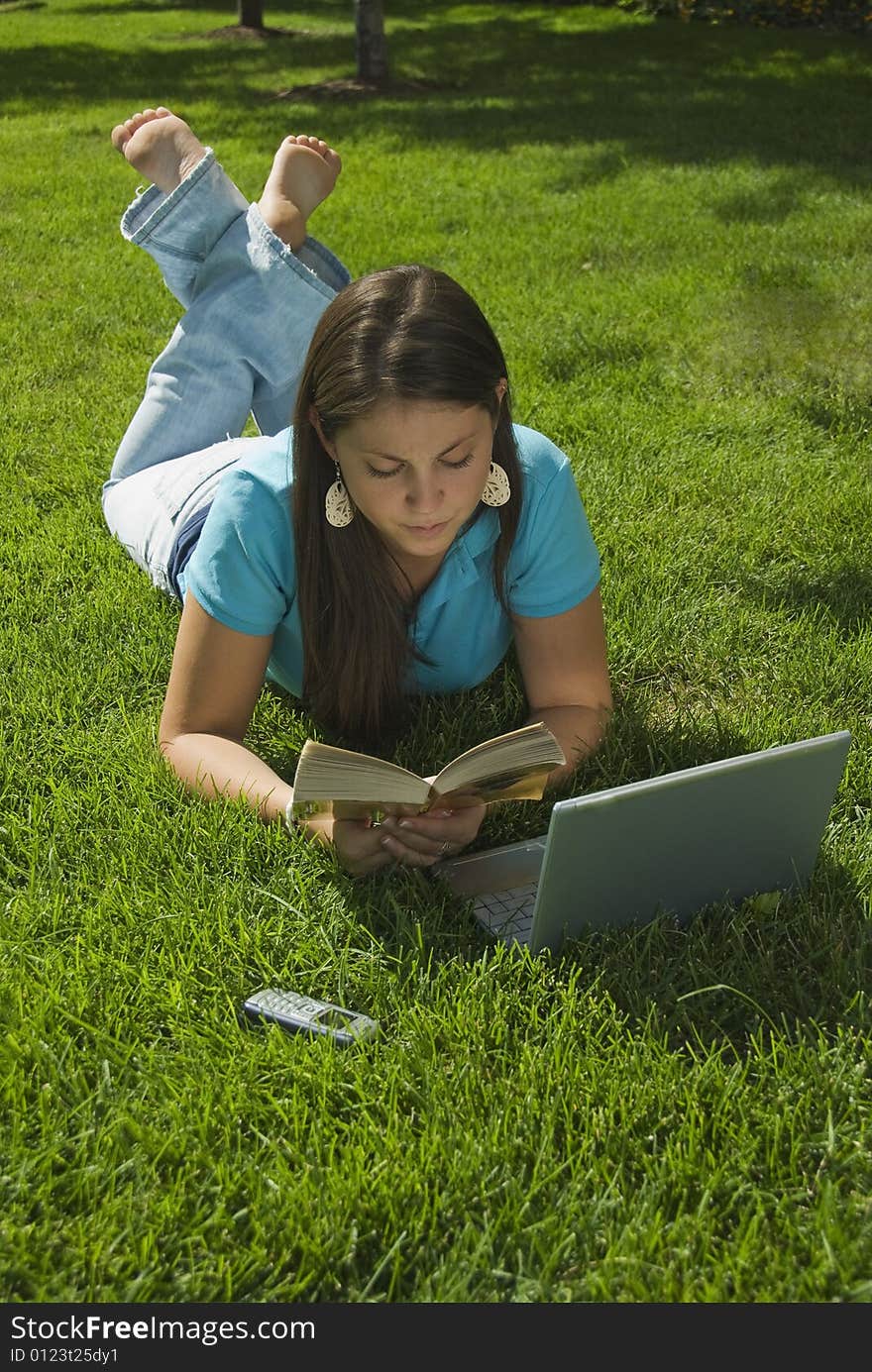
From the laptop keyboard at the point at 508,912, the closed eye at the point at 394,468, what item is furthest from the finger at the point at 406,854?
the closed eye at the point at 394,468

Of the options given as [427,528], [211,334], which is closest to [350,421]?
[427,528]

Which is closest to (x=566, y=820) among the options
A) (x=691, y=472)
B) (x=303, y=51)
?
(x=691, y=472)

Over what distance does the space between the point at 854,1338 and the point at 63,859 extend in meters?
1.60

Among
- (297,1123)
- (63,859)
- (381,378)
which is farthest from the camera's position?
(63,859)

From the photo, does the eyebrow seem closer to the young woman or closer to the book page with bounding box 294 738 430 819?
the young woman

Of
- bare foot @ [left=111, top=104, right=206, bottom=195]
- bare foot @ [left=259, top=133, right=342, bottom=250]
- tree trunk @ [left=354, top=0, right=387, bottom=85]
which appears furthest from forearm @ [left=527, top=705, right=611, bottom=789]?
tree trunk @ [left=354, top=0, right=387, bottom=85]

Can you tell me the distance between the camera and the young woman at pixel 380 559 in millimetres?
2314

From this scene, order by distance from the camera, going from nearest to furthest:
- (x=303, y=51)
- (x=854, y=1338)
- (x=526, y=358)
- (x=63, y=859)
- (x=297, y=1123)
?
(x=854, y=1338)
(x=297, y=1123)
(x=63, y=859)
(x=526, y=358)
(x=303, y=51)

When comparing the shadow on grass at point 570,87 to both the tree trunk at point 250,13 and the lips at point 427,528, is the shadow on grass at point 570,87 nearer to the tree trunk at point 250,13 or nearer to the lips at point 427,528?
the tree trunk at point 250,13

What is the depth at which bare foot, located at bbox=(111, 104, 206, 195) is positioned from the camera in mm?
3814

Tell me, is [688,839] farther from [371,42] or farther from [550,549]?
[371,42]

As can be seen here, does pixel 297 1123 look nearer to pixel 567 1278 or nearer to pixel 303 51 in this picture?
pixel 567 1278

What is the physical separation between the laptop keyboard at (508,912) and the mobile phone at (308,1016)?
1.04ft

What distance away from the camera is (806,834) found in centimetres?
234
